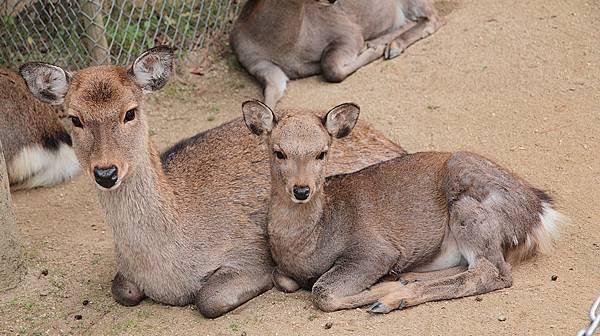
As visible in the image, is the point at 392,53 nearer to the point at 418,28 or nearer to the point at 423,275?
the point at 418,28

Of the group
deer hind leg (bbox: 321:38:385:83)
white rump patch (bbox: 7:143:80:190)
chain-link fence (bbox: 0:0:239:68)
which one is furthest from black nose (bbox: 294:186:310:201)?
chain-link fence (bbox: 0:0:239:68)

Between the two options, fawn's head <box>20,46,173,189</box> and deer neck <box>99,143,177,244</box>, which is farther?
deer neck <box>99,143,177,244</box>

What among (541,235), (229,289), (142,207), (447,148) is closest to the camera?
(142,207)

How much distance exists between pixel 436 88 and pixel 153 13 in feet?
9.89

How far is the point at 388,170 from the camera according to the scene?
696 centimetres

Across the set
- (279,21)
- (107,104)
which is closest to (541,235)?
(107,104)

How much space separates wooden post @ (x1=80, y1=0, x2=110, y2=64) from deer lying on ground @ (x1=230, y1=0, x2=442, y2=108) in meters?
1.48

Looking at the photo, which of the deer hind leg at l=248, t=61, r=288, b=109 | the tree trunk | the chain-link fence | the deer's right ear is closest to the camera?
the deer's right ear

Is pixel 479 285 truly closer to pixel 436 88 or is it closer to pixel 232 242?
pixel 232 242

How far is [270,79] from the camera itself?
10.2 metres

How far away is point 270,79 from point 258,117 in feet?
12.0

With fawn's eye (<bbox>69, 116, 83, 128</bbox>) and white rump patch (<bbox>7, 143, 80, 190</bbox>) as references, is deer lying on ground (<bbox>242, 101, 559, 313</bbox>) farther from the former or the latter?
white rump patch (<bbox>7, 143, 80, 190</bbox>)

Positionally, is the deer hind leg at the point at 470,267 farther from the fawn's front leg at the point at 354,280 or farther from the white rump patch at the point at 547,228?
the white rump patch at the point at 547,228

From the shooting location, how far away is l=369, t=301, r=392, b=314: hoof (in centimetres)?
628
